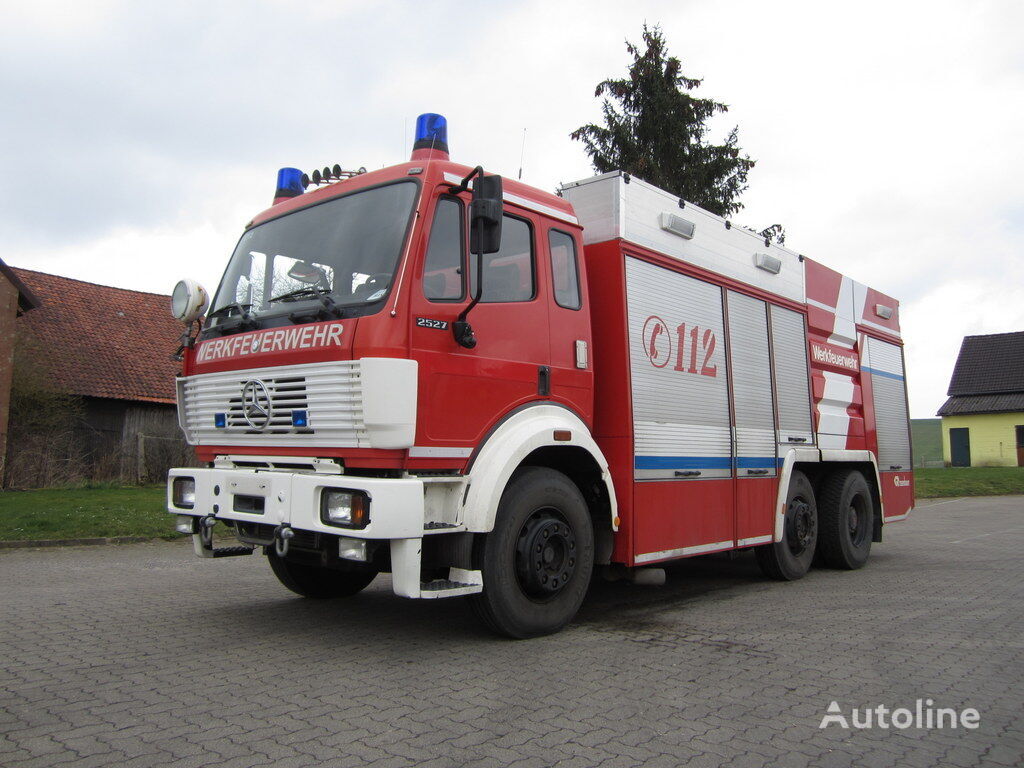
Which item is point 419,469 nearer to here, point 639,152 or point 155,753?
point 155,753

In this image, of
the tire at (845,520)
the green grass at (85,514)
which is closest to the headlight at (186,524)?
the green grass at (85,514)

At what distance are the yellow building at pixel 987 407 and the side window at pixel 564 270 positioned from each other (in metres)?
42.8

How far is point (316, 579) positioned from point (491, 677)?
97.9 inches

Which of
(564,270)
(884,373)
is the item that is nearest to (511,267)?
(564,270)

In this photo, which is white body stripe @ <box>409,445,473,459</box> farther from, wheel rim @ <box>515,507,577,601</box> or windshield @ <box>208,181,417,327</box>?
windshield @ <box>208,181,417,327</box>

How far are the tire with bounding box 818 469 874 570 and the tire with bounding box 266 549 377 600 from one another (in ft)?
15.4

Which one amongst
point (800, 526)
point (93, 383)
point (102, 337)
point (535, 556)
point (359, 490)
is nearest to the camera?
point (359, 490)

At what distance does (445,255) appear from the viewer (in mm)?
4746

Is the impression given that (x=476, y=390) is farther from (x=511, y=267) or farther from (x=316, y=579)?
(x=316, y=579)

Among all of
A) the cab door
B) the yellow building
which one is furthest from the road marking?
the yellow building

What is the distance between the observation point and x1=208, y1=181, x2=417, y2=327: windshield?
4.63 m

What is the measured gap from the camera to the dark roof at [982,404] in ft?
136

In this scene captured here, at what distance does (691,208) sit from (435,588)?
155 inches

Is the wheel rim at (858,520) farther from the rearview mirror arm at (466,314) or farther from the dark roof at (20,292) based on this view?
the dark roof at (20,292)
